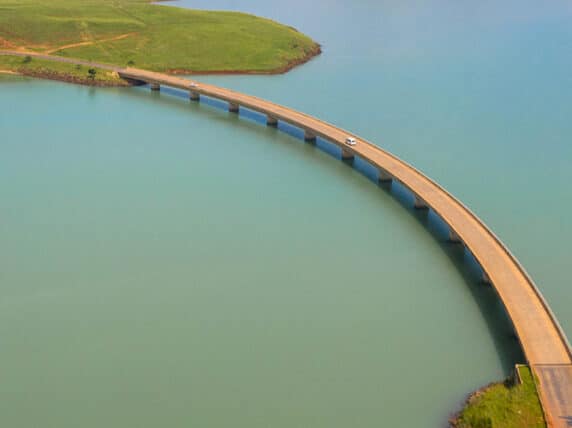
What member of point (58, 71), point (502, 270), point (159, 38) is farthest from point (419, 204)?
point (159, 38)

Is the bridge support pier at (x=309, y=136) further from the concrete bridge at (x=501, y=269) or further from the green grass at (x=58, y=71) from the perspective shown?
the green grass at (x=58, y=71)

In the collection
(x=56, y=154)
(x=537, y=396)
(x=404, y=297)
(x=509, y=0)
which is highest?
(x=509, y=0)

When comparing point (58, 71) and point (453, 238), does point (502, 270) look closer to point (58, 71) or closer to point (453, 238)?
point (453, 238)

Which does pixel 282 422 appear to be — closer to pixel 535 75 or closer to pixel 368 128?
pixel 368 128

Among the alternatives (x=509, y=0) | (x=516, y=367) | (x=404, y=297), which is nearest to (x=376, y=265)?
(x=404, y=297)

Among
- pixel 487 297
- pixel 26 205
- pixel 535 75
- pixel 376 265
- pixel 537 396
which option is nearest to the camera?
pixel 537 396

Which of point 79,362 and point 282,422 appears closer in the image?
point 282,422
